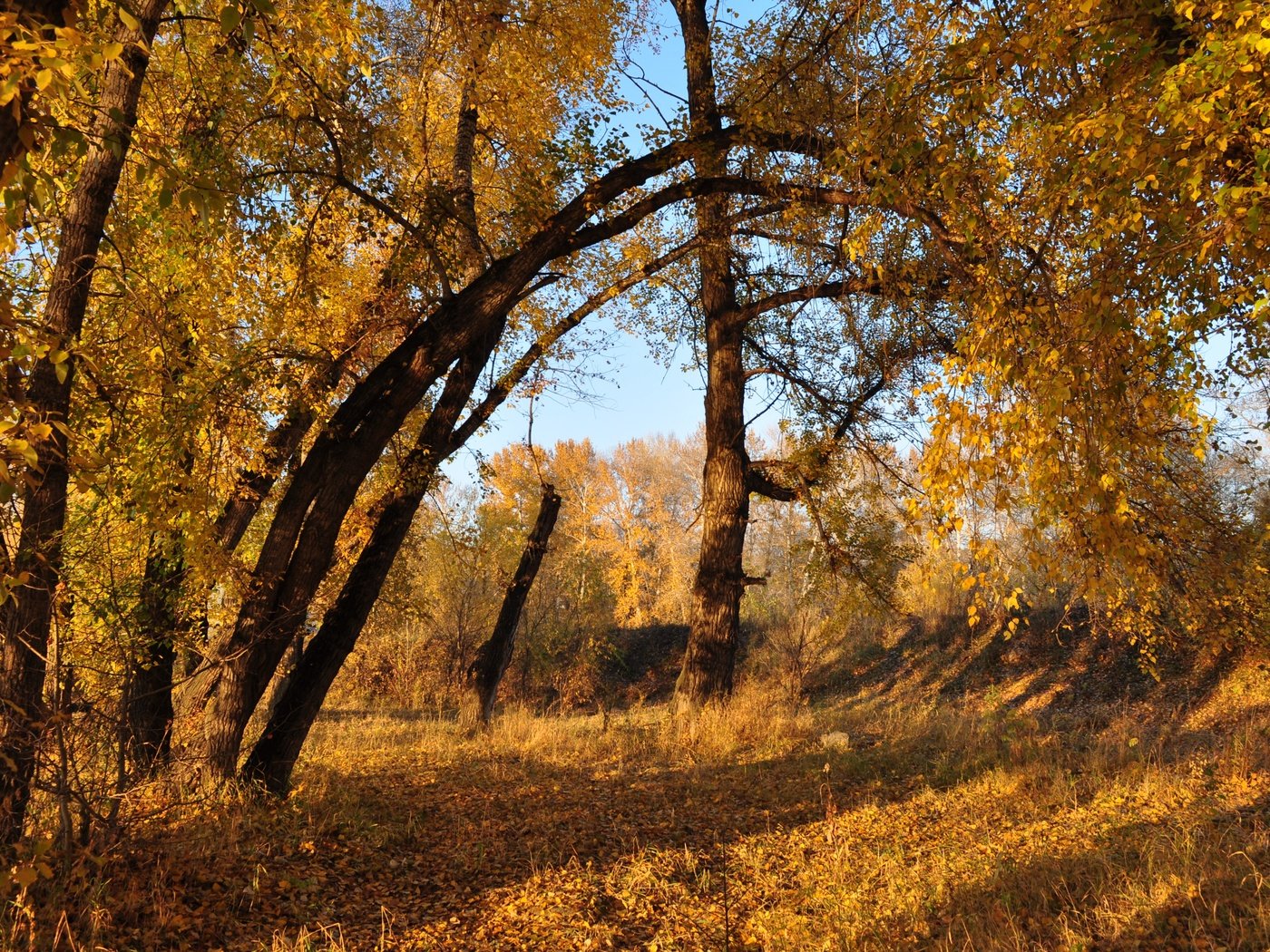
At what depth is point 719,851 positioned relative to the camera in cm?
547

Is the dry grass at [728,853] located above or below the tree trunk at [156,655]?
below

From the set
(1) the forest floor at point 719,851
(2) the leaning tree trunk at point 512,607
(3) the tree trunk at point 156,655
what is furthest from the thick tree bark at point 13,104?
(2) the leaning tree trunk at point 512,607

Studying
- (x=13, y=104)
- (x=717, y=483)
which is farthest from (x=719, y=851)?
(x=13, y=104)

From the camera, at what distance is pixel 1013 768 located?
693 cm

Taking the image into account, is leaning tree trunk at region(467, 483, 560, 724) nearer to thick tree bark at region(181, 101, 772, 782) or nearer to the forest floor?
the forest floor

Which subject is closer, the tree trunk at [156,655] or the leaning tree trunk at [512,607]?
the tree trunk at [156,655]

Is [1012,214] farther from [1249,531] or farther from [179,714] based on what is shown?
[179,714]

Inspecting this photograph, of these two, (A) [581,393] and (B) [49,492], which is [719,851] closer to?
(B) [49,492]

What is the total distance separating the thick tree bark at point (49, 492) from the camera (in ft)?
12.4

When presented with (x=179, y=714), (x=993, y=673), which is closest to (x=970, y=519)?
(x=179, y=714)

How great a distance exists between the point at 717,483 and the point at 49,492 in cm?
736

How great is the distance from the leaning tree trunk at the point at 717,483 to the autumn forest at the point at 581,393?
6 cm

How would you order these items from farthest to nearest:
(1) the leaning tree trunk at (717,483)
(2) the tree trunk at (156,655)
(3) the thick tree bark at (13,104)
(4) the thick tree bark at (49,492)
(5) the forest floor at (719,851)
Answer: (1) the leaning tree trunk at (717,483) < (2) the tree trunk at (156,655) < (5) the forest floor at (719,851) < (4) the thick tree bark at (49,492) < (3) the thick tree bark at (13,104)

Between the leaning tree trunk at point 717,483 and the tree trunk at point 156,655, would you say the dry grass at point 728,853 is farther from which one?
the leaning tree trunk at point 717,483
